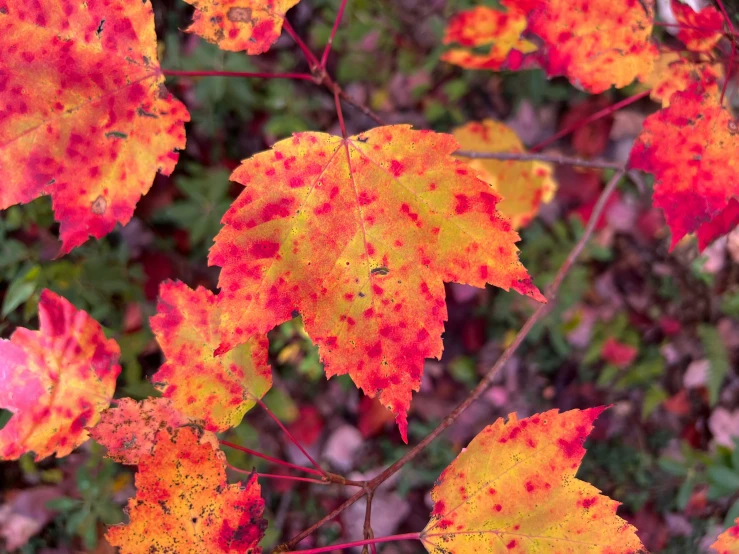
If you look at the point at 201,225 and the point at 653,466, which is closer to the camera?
the point at 201,225

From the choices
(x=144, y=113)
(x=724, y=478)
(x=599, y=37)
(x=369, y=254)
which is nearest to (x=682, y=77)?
(x=599, y=37)

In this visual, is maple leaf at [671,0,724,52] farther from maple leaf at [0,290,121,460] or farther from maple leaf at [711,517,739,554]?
maple leaf at [0,290,121,460]

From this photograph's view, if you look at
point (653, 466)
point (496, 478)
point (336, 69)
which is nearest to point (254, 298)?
point (496, 478)

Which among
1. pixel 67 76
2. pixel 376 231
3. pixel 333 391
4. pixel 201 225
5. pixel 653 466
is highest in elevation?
pixel 67 76

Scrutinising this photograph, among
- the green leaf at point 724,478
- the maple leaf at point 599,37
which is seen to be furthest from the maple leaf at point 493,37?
the green leaf at point 724,478

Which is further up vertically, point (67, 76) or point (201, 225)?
point (67, 76)

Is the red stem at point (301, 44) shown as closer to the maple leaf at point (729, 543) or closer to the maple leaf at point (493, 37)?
the maple leaf at point (493, 37)

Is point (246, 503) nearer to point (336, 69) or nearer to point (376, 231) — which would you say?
point (376, 231)
